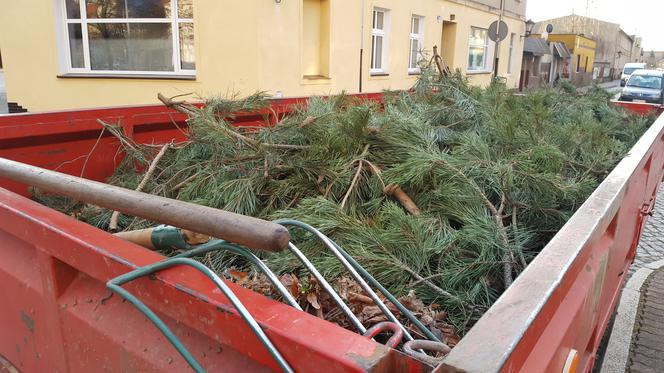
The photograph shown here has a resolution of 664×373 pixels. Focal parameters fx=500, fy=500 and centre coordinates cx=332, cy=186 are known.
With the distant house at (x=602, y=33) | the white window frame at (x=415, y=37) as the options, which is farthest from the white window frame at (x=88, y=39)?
the distant house at (x=602, y=33)

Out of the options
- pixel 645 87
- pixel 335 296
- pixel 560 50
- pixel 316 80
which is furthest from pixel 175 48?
pixel 560 50

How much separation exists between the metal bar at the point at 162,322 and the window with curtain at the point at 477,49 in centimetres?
1613

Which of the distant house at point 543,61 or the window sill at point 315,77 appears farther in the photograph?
the distant house at point 543,61

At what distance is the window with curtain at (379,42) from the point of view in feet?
36.0

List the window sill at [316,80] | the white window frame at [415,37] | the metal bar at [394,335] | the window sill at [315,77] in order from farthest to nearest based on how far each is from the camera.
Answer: the white window frame at [415,37] < the window sill at [315,77] < the window sill at [316,80] < the metal bar at [394,335]

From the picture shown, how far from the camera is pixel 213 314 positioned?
1.07m

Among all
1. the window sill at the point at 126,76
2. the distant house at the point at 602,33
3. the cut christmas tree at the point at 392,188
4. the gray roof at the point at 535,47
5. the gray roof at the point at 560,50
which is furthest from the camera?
the distant house at the point at 602,33

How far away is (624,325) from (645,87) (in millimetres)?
23186

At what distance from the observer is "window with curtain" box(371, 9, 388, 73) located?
36.0 feet

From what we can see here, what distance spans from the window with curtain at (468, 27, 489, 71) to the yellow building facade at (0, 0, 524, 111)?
22.5 ft

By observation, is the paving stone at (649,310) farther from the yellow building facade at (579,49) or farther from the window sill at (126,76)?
the yellow building facade at (579,49)

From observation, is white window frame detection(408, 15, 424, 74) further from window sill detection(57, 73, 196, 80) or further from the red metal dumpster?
the red metal dumpster

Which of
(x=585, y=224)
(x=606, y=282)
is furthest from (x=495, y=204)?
(x=585, y=224)

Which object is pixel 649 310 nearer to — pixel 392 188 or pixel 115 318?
pixel 392 188
